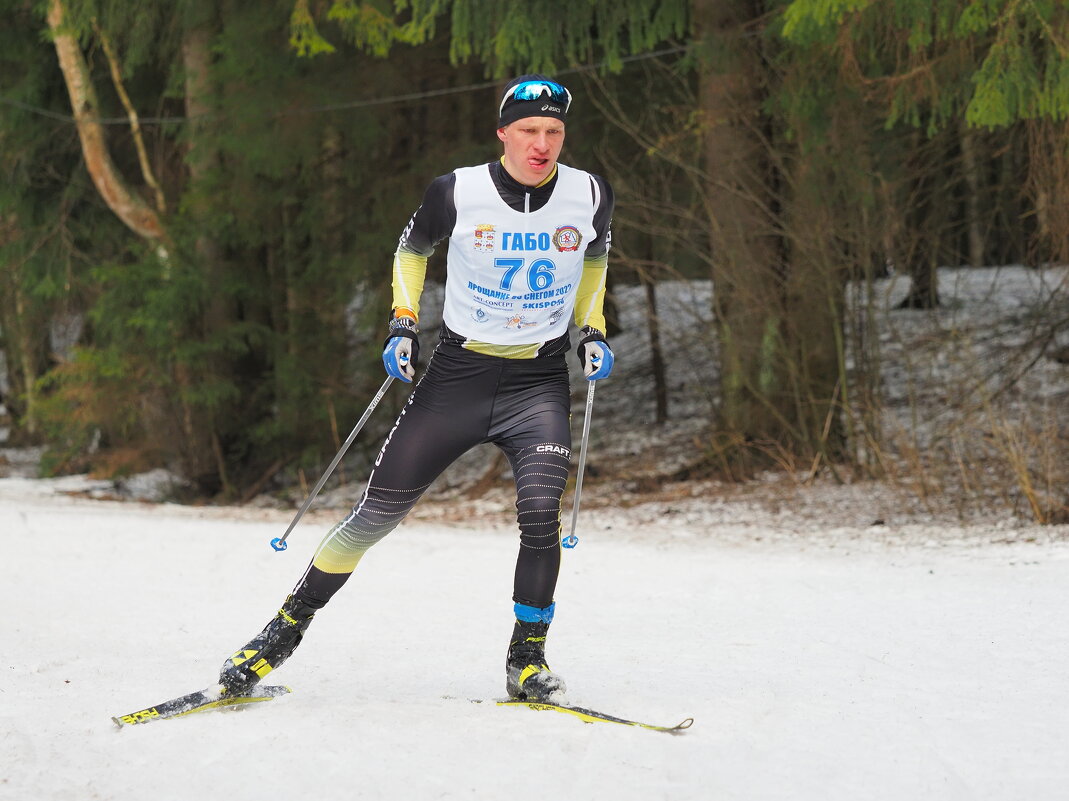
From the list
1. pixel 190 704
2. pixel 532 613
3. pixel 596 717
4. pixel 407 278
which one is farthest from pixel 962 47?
pixel 190 704

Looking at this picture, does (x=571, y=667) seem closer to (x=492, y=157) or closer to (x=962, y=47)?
(x=962, y=47)

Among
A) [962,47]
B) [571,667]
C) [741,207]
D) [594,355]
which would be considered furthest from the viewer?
[741,207]

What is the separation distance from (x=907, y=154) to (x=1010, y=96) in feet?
11.5

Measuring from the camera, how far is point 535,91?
414cm

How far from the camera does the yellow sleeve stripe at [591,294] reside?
4438 mm

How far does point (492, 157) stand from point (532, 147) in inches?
361

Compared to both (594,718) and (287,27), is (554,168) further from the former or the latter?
(287,27)

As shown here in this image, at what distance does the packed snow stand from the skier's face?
1.72m

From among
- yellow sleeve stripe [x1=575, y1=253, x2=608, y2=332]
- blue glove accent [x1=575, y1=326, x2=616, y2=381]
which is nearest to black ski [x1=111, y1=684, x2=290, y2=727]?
blue glove accent [x1=575, y1=326, x2=616, y2=381]

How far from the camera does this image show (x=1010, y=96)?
7422mm

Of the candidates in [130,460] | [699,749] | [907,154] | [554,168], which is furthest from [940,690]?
[130,460]

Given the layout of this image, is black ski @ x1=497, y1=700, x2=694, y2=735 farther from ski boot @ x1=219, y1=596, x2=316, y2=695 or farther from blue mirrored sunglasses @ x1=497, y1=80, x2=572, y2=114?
blue mirrored sunglasses @ x1=497, y1=80, x2=572, y2=114

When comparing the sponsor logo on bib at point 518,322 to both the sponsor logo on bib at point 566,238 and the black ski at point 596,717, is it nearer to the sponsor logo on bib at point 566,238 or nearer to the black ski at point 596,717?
the sponsor logo on bib at point 566,238

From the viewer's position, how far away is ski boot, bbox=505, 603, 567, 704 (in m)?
4.21
